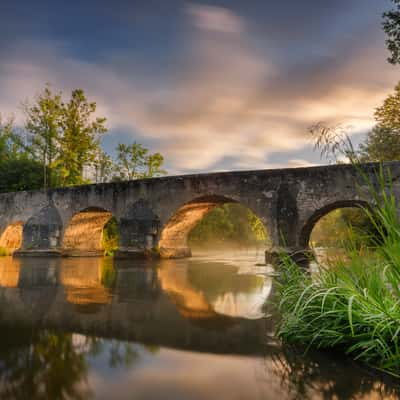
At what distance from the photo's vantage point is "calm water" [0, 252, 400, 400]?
6.56ft

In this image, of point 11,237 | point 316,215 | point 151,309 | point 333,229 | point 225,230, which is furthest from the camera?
point 225,230

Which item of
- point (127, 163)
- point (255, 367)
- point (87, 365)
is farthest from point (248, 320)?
point (127, 163)

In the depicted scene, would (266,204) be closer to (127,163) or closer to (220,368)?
(220,368)

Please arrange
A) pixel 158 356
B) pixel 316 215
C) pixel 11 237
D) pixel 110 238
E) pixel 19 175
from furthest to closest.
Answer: pixel 19 175
pixel 110 238
pixel 11 237
pixel 316 215
pixel 158 356

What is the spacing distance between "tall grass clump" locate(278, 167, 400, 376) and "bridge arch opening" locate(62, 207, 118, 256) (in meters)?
12.5

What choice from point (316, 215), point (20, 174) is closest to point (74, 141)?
point (20, 174)

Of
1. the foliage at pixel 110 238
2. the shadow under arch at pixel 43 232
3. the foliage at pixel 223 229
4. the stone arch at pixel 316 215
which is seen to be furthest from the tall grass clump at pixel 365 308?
the foliage at pixel 223 229

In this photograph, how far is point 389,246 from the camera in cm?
219

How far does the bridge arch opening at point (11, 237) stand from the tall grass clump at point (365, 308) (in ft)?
55.5

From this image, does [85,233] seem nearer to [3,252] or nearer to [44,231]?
[44,231]

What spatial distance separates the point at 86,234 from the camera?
16.6 metres

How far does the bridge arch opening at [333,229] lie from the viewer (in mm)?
3158

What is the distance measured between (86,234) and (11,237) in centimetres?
427

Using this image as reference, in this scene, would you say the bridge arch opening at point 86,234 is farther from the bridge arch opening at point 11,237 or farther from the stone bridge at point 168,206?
the bridge arch opening at point 11,237
